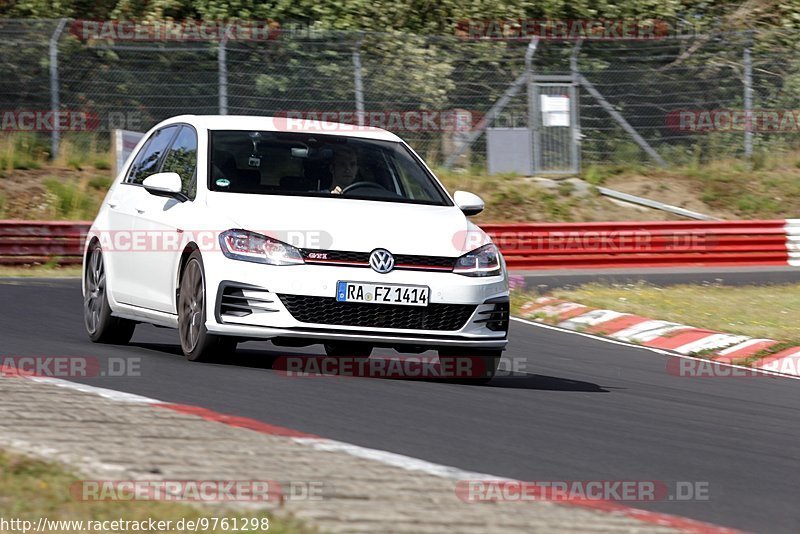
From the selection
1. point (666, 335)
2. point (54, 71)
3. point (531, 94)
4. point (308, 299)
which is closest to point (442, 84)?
point (531, 94)

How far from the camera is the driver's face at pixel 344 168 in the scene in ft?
30.0

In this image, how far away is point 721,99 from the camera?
26344 mm

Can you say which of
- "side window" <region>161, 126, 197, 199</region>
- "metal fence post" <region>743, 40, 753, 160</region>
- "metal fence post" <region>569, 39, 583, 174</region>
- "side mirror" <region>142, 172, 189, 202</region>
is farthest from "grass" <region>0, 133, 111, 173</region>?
"side mirror" <region>142, 172, 189, 202</region>

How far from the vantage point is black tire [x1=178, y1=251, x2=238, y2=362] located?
8.42 m

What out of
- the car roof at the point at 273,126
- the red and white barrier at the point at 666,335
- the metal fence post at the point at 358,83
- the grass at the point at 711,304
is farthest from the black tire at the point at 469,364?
the metal fence post at the point at 358,83

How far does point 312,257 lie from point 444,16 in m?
21.3

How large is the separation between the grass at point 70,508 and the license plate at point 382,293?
11.2 feet

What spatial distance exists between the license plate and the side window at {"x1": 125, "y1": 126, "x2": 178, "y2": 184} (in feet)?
7.44

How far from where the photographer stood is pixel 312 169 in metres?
9.11

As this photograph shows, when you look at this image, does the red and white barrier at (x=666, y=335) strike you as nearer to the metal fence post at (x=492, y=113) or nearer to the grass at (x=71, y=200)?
the grass at (x=71, y=200)

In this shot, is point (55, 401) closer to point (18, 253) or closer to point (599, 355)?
point (599, 355)

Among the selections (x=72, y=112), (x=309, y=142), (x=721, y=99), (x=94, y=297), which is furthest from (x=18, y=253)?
(x=721, y=99)

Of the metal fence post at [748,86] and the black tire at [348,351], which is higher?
the metal fence post at [748,86]

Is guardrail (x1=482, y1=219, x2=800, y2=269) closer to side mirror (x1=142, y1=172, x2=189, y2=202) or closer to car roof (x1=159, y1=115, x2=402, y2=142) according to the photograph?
car roof (x1=159, y1=115, x2=402, y2=142)
